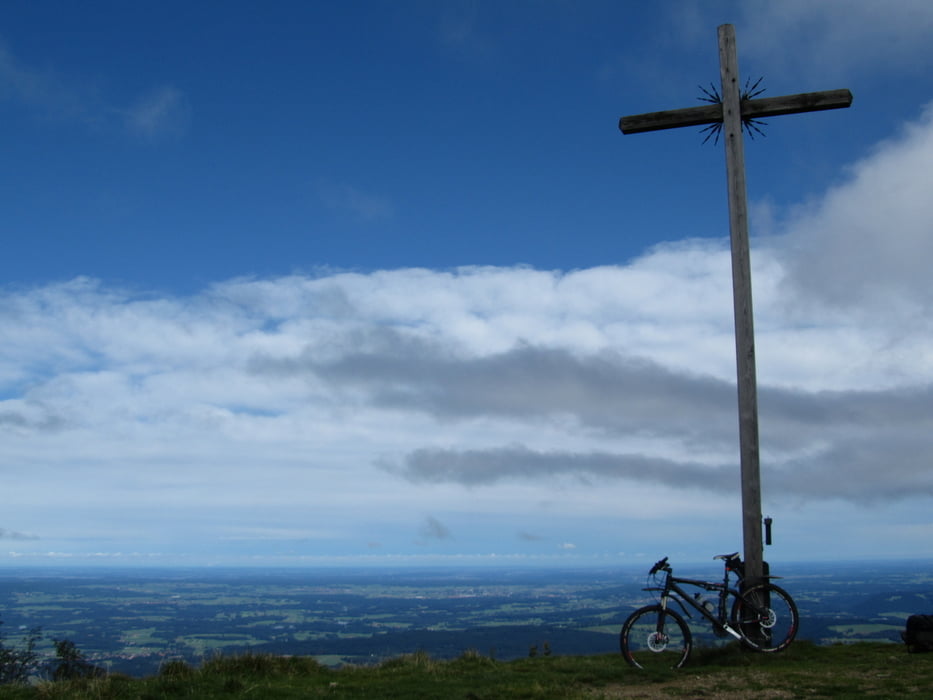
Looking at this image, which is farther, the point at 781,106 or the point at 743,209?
the point at 781,106

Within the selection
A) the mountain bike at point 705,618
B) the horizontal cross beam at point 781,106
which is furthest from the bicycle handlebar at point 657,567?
the horizontal cross beam at point 781,106

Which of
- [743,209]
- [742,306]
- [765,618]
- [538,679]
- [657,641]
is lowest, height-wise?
[538,679]

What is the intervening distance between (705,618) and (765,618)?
996 millimetres

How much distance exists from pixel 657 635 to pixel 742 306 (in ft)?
17.0

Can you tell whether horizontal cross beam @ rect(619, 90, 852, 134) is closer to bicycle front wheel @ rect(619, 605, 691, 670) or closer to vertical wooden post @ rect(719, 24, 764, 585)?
vertical wooden post @ rect(719, 24, 764, 585)

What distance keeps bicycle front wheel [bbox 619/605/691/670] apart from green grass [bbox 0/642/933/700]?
0.87 ft

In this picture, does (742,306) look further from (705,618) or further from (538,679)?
(538,679)

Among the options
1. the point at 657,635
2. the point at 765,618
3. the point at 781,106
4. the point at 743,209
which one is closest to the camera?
the point at 657,635

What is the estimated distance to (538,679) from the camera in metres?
9.34

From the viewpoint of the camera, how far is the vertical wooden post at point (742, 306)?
11.3 m

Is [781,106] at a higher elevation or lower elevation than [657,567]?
higher

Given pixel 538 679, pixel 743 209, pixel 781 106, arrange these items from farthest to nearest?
pixel 781 106 → pixel 743 209 → pixel 538 679

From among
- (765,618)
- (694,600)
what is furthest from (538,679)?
(765,618)

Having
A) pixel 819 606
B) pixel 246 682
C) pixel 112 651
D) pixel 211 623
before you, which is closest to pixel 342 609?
pixel 211 623
